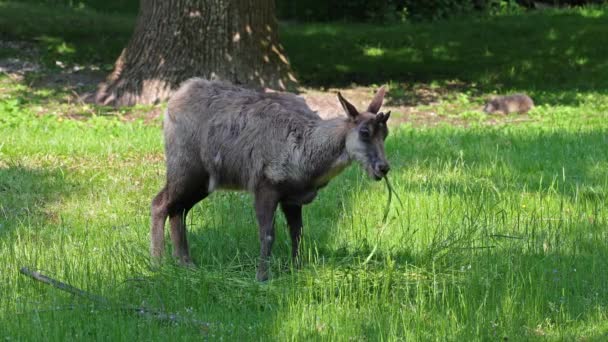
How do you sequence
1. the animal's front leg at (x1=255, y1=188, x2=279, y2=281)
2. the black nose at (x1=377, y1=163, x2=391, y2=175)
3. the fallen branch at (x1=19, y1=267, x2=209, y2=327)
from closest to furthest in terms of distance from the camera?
the fallen branch at (x1=19, y1=267, x2=209, y2=327)
the black nose at (x1=377, y1=163, x2=391, y2=175)
the animal's front leg at (x1=255, y1=188, x2=279, y2=281)

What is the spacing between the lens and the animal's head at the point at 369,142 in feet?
20.1

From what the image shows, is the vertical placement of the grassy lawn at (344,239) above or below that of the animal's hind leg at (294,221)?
below

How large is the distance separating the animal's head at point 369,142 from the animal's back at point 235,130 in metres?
0.52

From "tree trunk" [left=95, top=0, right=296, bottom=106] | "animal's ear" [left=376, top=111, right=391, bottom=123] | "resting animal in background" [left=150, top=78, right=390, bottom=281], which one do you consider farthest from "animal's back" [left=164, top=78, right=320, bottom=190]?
"tree trunk" [left=95, top=0, right=296, bottom=106]

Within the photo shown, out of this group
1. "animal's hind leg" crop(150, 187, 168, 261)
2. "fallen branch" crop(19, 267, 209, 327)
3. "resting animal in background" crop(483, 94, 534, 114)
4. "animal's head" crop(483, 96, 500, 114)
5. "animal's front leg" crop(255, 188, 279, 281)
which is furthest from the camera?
"animal's head" crop(483, 96, 500, 114)

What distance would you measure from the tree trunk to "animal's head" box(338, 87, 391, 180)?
9136mm

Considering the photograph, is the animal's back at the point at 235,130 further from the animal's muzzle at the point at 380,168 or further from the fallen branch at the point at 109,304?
the fallen branch at the point at 109,304

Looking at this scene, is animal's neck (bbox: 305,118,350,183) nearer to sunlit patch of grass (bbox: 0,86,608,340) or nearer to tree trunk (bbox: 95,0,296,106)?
sunlit patch of grass (bbox: 0,86,608,340)

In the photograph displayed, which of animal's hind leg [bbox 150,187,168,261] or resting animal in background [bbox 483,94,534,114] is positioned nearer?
animal's hind leg [bbox 150,187,168,261]

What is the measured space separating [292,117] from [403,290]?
1.54 m

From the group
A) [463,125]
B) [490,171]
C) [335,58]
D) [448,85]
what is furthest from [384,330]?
[335,58]

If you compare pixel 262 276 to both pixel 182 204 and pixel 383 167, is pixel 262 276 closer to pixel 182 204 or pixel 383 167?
pixel 182 204

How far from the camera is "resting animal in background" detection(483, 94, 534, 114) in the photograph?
15195mm

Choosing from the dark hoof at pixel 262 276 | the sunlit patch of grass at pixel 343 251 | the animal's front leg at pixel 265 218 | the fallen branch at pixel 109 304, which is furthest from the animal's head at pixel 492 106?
the fallen branch at pixel 109 304
